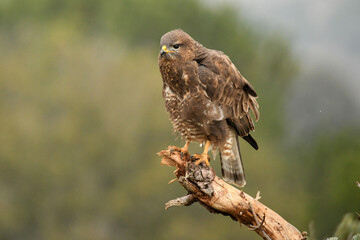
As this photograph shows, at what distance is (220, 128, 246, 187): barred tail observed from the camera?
5.29 meters

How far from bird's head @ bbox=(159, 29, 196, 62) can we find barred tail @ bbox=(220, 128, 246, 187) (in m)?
0.89

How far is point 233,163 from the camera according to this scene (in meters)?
5.41

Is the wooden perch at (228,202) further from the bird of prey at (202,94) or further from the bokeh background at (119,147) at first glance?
the bokeh background at (119,147)

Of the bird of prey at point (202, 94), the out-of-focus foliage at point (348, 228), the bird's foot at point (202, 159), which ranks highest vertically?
the bird of prey at point (202, 94)

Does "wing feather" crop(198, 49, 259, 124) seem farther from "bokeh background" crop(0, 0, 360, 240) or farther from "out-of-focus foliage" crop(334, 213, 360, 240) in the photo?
"bokeh background" crop(0, 0, 360, 240)

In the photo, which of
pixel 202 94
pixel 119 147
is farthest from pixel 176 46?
pixel 119 147

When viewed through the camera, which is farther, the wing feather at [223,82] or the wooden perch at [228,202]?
the wing feather at [223,82]

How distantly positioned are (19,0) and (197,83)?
29.5m

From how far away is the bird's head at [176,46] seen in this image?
4.78m

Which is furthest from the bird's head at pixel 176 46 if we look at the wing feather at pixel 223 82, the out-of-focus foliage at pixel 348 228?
the out-of-focus foliage at pixel 348 228

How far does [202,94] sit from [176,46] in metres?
0.47

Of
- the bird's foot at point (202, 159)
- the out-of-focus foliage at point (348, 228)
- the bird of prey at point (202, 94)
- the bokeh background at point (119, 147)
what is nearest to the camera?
the out-of-focus foliage at point (348, 228)

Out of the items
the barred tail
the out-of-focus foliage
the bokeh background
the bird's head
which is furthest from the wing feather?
the bokeh background

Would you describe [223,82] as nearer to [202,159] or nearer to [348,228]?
[202,159]
